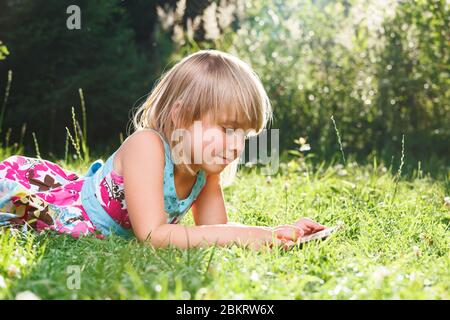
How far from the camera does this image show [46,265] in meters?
1.94

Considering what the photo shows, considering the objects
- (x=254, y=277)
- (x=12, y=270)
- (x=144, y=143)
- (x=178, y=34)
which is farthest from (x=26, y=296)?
(x=178, y=34)

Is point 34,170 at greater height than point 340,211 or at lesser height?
greater

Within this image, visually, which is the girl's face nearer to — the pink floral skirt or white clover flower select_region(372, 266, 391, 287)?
the pink floral skirt

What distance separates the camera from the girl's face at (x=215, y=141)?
229cm

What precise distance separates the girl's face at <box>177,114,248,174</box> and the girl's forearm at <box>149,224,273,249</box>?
220 millimetres

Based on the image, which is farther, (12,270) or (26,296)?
(12,270)

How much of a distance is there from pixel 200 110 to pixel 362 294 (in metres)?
0.86

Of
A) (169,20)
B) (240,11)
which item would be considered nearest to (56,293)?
(169,20)

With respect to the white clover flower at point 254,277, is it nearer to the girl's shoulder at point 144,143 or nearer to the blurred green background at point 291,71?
the girl's shoulder at point 144,143

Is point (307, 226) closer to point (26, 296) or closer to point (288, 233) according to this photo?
point (288, 233)

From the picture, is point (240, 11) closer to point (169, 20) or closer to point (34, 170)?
point (169, 20)

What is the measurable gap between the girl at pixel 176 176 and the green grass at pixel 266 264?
9 cm

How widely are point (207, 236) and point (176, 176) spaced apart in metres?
0.35

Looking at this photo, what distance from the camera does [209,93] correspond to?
2.33 meters
